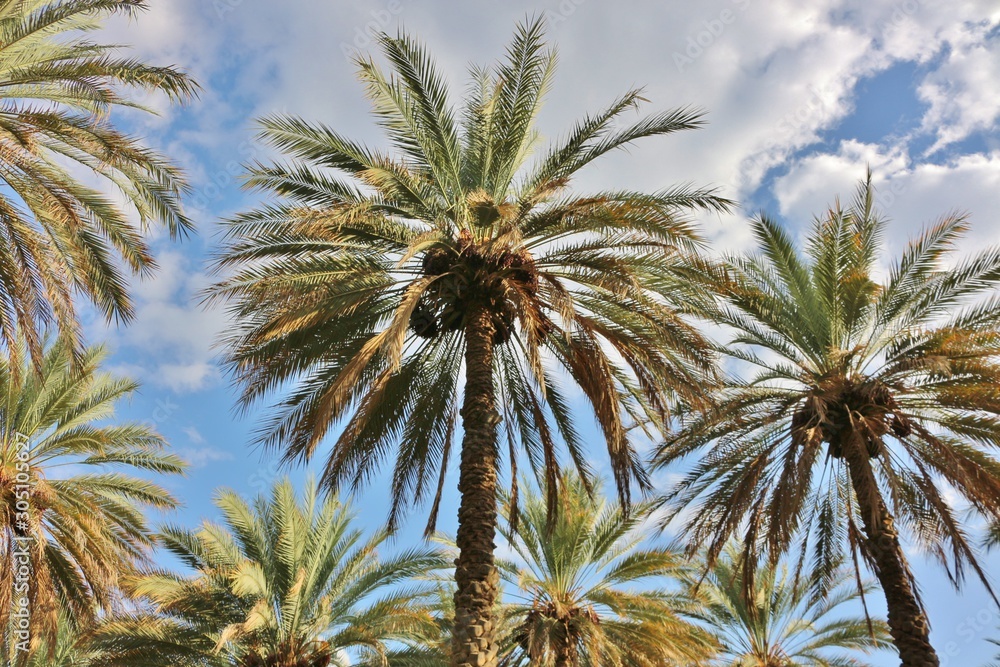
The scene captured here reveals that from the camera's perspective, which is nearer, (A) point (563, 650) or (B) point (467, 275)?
(B) point (467, 275)

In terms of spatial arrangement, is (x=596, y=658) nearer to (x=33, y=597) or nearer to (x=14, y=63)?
(x=33, y=597)

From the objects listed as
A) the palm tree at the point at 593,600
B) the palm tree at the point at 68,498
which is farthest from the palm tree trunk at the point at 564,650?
the palm tree at the point at 68,498

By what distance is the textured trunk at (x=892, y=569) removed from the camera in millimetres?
12781

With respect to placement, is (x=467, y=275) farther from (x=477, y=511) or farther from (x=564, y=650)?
(x=564, y=650)

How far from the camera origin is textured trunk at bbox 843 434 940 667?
12.8 metres

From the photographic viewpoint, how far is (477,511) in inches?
452

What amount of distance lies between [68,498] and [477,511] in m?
9.09

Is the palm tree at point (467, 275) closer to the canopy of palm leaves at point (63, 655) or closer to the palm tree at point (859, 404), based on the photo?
the palm tree at point (859, 404)

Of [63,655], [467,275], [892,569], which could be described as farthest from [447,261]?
[63,655]

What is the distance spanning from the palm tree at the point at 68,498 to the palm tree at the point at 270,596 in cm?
74

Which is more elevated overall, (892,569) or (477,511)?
(892,569)

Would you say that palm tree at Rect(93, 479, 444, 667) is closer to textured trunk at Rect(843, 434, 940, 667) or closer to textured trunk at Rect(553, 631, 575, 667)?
textured trunk at Rect(553, 631, 575, 667)

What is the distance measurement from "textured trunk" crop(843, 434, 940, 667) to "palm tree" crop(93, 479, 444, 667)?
8.15 meters

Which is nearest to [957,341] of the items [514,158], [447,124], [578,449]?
[578,449]
